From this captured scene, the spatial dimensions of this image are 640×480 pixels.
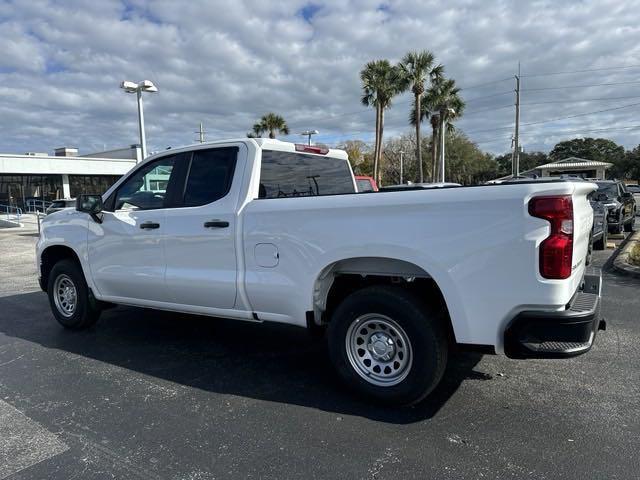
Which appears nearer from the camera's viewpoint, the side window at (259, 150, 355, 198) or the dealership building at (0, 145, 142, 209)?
the side window at (259, 150, 355, 198)

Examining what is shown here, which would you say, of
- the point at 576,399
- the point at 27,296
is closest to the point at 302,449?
the point at 576,399

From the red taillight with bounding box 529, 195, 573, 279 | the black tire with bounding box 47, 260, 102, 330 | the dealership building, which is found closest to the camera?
the red taillight with bounding box 529, 195, 573, 279

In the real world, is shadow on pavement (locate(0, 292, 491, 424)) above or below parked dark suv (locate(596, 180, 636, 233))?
below

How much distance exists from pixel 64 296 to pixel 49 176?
35.6m

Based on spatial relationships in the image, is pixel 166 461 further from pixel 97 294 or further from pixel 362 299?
pixel 97 294

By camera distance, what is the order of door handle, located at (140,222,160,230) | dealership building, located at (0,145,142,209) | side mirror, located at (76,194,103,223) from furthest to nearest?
dealership building, located at (0,145,142,209) < side mirror, located at (76,194,103,223) < door handle, located at (140,222,160,230)

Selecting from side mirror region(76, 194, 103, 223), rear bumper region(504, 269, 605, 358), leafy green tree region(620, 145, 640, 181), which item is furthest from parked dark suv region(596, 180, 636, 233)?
leafy green tree region(620, 145, 640, 181)

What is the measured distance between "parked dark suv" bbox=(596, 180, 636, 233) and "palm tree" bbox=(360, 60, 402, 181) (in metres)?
21.9

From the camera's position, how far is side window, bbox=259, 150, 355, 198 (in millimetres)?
4465

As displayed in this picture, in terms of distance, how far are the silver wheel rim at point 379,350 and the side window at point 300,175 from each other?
57.3 inches

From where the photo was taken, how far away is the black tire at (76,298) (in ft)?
18.5

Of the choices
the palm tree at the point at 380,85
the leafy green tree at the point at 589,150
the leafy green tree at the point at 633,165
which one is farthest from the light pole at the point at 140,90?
the leafy green tree at the point at 589,150

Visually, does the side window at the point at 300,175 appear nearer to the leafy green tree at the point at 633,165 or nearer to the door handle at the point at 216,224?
the door handle at the point at 216,224

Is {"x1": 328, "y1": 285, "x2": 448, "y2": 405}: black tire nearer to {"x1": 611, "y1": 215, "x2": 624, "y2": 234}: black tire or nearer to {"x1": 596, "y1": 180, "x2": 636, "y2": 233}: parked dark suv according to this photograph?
{"x1": 596, "y1": 180, "x2": 636, "y2": 233}: parked dark suv
